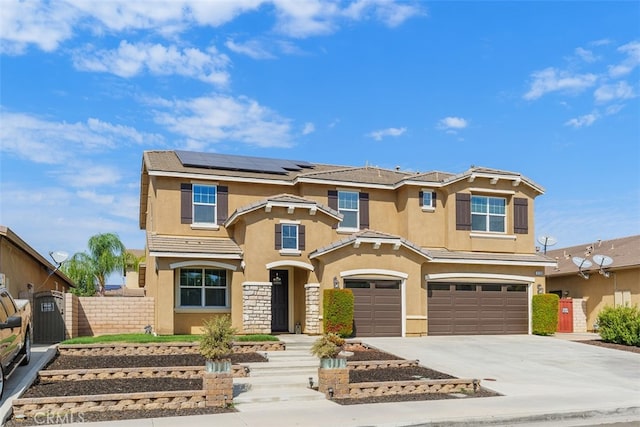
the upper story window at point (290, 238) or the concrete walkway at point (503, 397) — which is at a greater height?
the upper story window at point (290, 238)

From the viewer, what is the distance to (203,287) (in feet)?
77.7

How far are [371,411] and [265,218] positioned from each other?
1177 cm

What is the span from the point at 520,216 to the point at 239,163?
11.8 metres

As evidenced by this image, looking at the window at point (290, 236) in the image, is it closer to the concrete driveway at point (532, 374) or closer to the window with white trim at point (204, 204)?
the window with white trim at point (204, 204)

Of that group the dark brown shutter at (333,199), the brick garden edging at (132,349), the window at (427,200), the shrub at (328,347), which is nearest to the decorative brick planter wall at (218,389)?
the shrub at (328,347)

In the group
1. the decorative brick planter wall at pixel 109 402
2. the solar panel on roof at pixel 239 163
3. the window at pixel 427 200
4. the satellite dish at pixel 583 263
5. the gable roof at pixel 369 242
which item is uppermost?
the solar panel on roof at pixel 239 163

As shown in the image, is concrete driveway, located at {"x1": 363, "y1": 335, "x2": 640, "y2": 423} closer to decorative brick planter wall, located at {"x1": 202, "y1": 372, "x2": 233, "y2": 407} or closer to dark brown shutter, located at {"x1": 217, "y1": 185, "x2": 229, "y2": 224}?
decorative brick planter wall, located at {"x1": 202, "y1": 372, "x2": 233, "y2": 407}

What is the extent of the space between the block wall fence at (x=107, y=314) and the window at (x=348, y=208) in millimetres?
8105

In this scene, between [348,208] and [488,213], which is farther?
[488,213]

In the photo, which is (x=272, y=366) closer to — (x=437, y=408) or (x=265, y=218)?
(x=437, y=408)

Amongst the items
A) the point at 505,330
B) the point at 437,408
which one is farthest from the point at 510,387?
the point at 505,330

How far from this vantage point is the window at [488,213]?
2697 cm

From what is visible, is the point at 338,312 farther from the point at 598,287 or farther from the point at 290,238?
the point at 598,287

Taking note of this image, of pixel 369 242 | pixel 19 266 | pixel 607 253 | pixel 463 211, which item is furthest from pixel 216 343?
pixel 607 253
